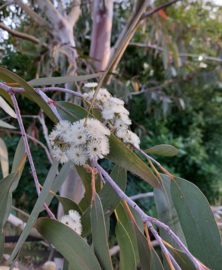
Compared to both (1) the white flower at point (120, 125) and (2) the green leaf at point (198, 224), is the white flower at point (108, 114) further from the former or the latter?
(2) the green leaf at point (198, 224)

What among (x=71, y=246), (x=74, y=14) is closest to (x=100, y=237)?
(x=71, y=246)

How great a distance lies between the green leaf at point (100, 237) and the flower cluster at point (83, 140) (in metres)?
0.07

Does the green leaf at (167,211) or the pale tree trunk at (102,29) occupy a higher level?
the pale tree trunk at (102,29)

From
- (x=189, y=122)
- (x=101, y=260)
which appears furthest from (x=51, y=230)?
(x=189, y=122)

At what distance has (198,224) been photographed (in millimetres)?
305

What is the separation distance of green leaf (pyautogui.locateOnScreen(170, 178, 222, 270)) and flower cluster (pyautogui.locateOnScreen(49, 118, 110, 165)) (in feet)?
0.50

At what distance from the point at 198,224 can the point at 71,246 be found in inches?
7.0

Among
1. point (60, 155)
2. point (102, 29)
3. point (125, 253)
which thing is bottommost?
point (125, 253)

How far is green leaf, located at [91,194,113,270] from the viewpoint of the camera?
0.25m

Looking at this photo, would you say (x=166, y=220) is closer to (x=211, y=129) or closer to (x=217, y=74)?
(x=217, y=74)

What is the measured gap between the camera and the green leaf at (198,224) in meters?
0.29

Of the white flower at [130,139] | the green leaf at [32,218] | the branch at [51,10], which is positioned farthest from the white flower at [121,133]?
the branch at [51,10]

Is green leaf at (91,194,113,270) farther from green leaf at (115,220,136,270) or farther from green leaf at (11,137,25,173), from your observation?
green leaf at (11,137,25,173)

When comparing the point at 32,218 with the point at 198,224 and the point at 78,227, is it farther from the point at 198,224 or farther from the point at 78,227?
the point at 198,224
